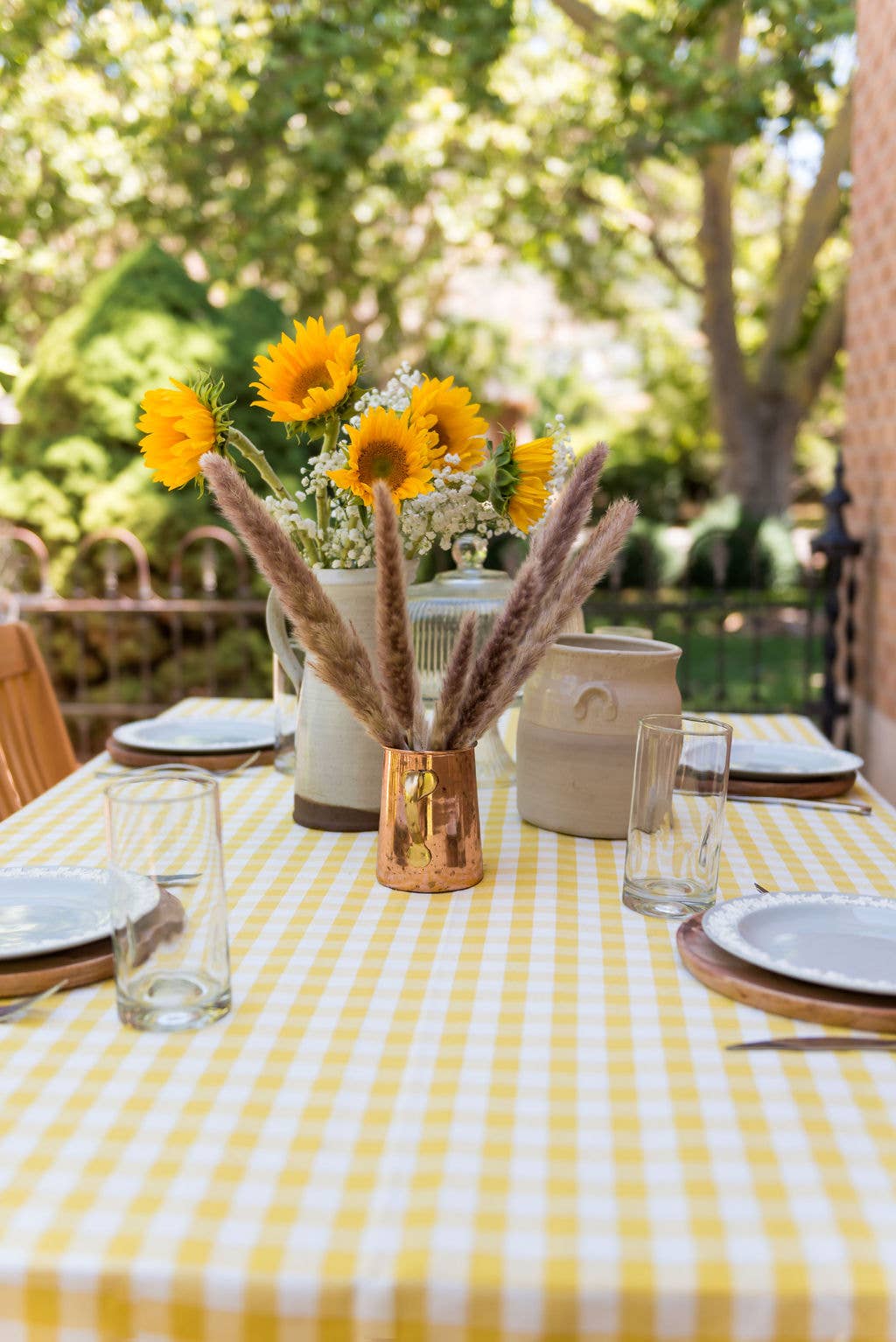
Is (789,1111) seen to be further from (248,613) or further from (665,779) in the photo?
(248,613)

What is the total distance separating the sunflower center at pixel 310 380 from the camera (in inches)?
61.6

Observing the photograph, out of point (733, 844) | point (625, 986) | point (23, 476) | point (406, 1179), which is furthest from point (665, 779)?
point (23, 476)

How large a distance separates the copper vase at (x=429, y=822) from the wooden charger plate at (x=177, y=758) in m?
0.69

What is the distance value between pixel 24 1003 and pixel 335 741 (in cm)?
63

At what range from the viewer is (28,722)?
7.55 feet

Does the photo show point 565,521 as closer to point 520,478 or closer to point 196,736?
point 520,478

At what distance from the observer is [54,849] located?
5.25 feet

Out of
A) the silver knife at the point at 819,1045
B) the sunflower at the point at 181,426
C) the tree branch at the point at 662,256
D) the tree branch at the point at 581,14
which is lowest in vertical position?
the silver knife at the point at 819,1045

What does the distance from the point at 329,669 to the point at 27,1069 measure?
526mm

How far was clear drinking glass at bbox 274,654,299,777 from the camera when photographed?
1969 millimetres

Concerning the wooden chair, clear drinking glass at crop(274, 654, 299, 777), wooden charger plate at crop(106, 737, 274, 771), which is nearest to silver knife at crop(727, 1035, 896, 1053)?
clear drinking glass at crop(274, 654, 299, 777)

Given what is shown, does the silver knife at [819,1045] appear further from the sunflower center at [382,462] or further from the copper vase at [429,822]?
the sunflower center at [382,462]

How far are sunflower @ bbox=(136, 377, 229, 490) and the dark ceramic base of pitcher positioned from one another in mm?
473

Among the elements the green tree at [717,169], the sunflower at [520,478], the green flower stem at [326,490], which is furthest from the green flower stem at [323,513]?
the green tree at [717,169]
